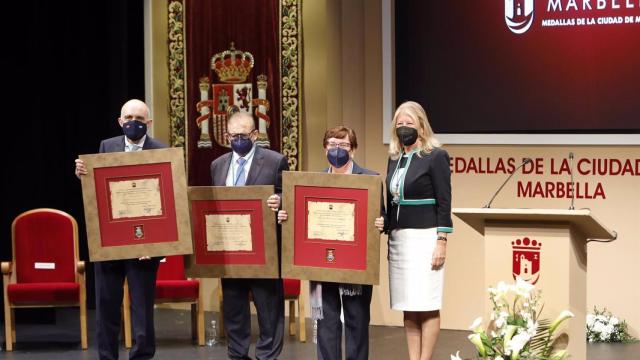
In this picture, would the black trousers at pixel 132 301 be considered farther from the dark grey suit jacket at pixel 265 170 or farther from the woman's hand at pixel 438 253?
the woman's hand at pixel 438 253

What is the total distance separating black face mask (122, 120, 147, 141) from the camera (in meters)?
5.89

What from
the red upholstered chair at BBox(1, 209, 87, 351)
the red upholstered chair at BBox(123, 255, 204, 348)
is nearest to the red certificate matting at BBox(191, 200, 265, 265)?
the red upholstered chair at BBox(123, 255, 204, 348)

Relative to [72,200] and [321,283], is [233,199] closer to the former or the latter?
[321,283]

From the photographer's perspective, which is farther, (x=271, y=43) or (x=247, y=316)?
(x=271, y=43)

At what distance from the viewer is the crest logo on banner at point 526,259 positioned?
514 centimetres

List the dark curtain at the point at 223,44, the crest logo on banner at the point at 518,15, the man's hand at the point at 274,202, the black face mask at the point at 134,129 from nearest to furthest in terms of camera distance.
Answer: the man's hand at the point at 274,202 < the black face mask at the point at 134,129 < the crest logo on banner at the point at 518,15 < the dark curtain at the point at 223,44

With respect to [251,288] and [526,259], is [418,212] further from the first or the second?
[251,288]

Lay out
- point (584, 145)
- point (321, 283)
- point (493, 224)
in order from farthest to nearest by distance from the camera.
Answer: point (584, 145) → point (321, 283) → point (493, 224)

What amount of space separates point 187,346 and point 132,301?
154cm

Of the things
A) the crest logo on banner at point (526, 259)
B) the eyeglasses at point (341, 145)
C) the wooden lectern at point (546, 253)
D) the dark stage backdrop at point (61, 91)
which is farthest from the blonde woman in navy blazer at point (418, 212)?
the dark stage backdrop at point (61, 91)

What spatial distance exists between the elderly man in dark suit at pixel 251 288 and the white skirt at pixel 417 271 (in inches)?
29.2

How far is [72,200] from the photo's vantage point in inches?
359

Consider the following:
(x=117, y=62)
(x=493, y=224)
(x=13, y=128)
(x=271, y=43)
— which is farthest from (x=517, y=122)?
(x=13, y=128)

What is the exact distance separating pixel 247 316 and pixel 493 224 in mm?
1580
